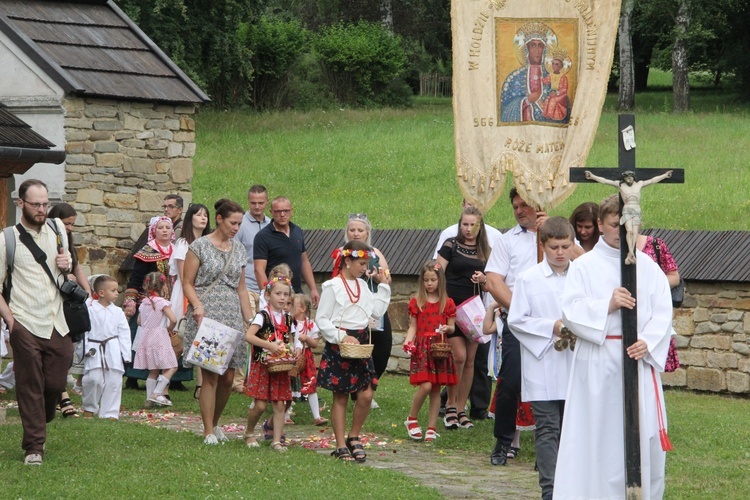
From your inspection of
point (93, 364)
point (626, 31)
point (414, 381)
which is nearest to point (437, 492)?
point (414, 381)

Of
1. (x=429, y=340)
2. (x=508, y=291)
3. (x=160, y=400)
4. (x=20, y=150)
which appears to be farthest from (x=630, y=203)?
(x=20, y=150)

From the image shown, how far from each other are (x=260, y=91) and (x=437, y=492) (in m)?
30.2

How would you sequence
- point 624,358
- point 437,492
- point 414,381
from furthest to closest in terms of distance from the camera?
1. point 414,381
2. point 437,492
3. point 624,358

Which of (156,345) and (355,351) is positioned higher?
(355,351)

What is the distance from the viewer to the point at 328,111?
114 feet

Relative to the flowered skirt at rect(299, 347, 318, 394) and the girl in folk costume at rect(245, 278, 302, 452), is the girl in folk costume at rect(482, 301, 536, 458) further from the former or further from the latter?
the flowered skirt at rect(299, 347, 318, 394)

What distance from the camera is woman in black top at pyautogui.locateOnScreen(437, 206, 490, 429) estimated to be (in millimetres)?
9500

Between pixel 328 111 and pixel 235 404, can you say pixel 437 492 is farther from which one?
pixel 328 111

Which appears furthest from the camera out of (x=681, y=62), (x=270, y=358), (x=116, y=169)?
(x=681, y=62)

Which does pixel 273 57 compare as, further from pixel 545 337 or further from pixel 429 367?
pixel 545 337

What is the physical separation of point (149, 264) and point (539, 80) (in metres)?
4.30

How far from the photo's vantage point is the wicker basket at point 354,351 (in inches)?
314

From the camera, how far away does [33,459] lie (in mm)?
7676

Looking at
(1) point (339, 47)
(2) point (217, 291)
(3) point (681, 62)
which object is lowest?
(2) point (217, 291)
